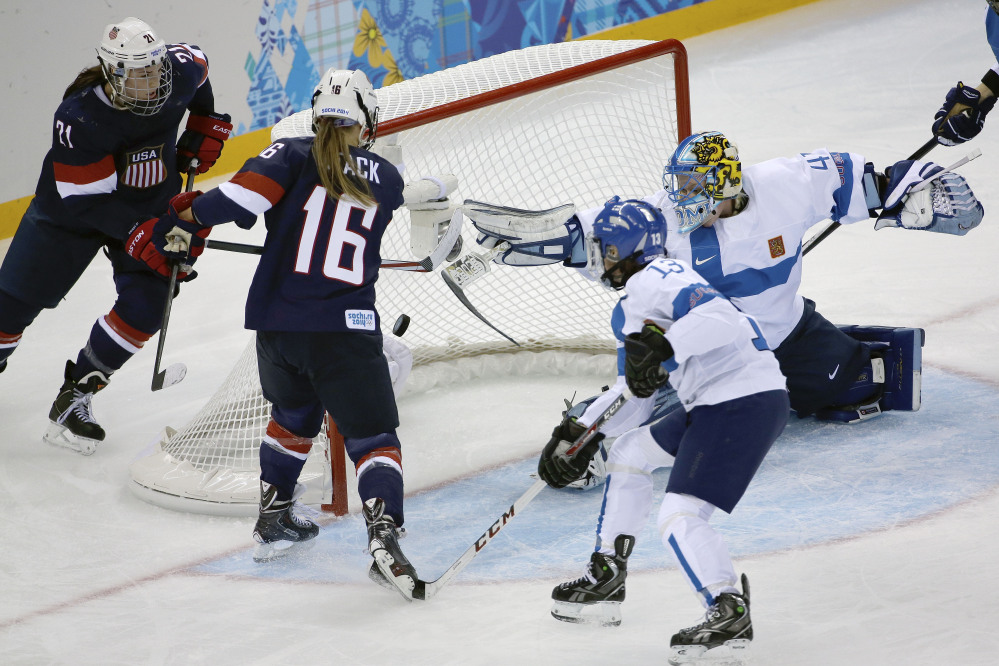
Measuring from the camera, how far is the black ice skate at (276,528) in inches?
117

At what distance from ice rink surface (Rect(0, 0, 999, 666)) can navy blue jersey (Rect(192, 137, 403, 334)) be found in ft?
2.26

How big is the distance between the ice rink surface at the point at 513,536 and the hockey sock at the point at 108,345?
0.29m

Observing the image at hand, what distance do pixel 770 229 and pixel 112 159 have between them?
195cm

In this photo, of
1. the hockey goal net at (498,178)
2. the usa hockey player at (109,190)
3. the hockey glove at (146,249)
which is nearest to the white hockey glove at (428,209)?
the hockey goal net at (498,178)

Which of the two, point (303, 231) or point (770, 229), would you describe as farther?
Answer: point (770, 229)

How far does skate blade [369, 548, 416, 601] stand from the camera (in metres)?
2.67

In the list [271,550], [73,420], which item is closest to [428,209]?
[271,550]

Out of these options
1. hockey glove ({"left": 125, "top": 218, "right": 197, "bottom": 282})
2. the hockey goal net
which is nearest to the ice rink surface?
the hockey goal net

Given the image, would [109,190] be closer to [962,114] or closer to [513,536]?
[513,536]

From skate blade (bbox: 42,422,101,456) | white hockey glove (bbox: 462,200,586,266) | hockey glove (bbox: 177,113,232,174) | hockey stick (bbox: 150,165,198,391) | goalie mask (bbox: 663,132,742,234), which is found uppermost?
hockey glove (bbox: 177,113,232,174)

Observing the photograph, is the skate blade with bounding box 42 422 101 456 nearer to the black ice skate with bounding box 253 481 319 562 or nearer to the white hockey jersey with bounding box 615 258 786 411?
the black ice skate with bounding box 253 481 319 562

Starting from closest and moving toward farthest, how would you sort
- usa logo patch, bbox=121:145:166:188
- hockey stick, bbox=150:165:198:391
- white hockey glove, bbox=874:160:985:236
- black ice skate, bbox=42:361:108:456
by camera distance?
white hockey glove, bbox=874:160:985:236, hockey stick, bbox=150:165:198:391, usa logo patch, bbox=121:145:166:188, black ice skate, bbox=42:361:108:456

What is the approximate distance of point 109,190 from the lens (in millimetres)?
3629

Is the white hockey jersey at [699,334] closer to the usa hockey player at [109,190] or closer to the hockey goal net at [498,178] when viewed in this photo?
the hockey goal net at [498,178]
